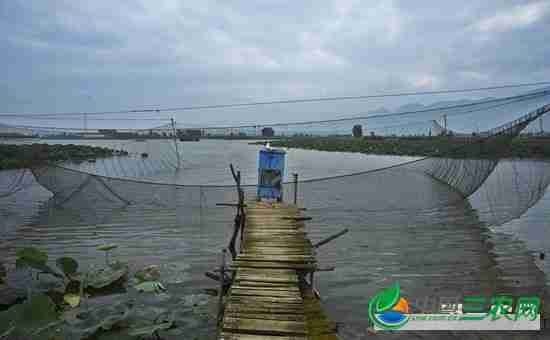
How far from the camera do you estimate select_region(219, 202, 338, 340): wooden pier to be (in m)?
3.50

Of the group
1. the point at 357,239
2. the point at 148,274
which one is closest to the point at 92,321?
the point at 148,274

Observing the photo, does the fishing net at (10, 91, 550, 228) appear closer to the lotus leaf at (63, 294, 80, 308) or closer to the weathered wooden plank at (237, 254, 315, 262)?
the weathered wooden plank at (237, 254, 315, 262)

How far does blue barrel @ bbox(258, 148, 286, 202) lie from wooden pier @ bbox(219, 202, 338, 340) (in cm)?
293

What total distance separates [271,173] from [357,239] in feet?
8.89

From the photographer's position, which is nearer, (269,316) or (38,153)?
(269,316)

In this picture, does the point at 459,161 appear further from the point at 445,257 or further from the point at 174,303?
the point at 174,303

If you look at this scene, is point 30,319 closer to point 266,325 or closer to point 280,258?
point 266,325

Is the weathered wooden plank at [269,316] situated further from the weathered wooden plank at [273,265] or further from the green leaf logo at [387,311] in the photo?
the green leaf logo at [387,311]

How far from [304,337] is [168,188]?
9159 millimetres

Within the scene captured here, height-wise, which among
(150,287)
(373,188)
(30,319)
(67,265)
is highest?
(373,188)

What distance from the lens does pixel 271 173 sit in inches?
380

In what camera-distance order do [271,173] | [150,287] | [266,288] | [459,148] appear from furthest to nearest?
[459,148]
[271,173]
[150,287]
[266,288]

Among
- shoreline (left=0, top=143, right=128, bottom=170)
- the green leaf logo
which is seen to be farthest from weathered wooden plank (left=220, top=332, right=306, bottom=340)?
shoreline (left=0, top=143, right=128, bottom=170)

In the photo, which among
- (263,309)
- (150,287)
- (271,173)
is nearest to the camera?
(263,309)
